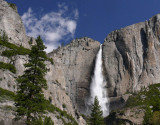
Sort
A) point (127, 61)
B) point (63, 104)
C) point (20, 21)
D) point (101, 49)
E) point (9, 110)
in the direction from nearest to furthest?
1. point (9, 110)
2. point (63, 104)
3. point (20, 21)
4. point (127, 61)
5. point (101, 49)

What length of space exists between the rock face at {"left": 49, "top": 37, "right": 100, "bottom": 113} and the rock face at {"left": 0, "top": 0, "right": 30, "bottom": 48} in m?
20.7

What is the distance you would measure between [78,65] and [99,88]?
1794cm

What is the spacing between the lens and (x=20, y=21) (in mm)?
108062

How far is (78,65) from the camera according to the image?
433ft

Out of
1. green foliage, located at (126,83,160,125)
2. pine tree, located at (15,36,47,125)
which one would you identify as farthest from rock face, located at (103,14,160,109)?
pine tree, located at (15,36,47,125)

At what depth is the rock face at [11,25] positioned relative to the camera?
3753 inches

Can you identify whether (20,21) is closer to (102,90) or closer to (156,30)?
(102,90)

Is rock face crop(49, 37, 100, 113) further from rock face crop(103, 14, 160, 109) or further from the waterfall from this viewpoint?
rock face crop(103, 14, 160, 109)

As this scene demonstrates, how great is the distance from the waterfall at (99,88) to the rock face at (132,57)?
9.32ft

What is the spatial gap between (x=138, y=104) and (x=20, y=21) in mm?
62456

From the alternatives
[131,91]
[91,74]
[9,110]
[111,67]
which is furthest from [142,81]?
[9,110]

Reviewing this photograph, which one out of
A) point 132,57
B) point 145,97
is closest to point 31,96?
point 145,97

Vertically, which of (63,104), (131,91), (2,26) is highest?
(2,26)

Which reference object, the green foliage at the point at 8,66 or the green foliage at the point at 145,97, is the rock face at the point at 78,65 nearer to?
the green foliage at the point at 145,97
